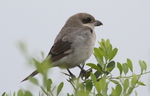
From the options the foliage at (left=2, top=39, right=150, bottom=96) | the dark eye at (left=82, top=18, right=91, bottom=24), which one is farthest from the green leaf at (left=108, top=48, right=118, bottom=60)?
the dark eye at (left=82, top=18, right=91, bottom=24)

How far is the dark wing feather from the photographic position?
12.4ft

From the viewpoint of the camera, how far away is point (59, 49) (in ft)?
12.7

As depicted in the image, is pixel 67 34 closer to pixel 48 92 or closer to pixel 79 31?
pixel 79 31

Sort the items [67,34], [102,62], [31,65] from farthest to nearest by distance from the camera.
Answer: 1. [67,34]
2. [102,62]
3. [31,65]

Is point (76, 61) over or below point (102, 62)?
below

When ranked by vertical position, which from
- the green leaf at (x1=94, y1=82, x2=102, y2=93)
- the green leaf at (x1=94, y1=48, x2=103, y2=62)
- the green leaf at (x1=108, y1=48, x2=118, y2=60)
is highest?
the green leaf at (x1=94, y1=82, x2=102, y2=93)

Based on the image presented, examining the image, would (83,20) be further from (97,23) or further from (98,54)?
(98,54)

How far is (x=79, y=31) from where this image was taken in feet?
13.9

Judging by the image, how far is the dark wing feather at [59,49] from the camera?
3782mm

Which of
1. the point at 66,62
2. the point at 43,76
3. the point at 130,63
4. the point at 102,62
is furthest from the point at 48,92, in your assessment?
the point at 66,62

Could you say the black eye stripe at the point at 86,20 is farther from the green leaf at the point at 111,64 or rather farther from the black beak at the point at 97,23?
the green leaf at the point at 111,64

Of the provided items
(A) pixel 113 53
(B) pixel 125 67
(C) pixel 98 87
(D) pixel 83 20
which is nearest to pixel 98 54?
(A) pixel 113 53

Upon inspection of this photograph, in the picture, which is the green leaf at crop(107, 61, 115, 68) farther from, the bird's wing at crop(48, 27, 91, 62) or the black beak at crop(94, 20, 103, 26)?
the black beak at crop(94, 20, 103, 26)

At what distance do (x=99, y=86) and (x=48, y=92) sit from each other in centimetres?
25
